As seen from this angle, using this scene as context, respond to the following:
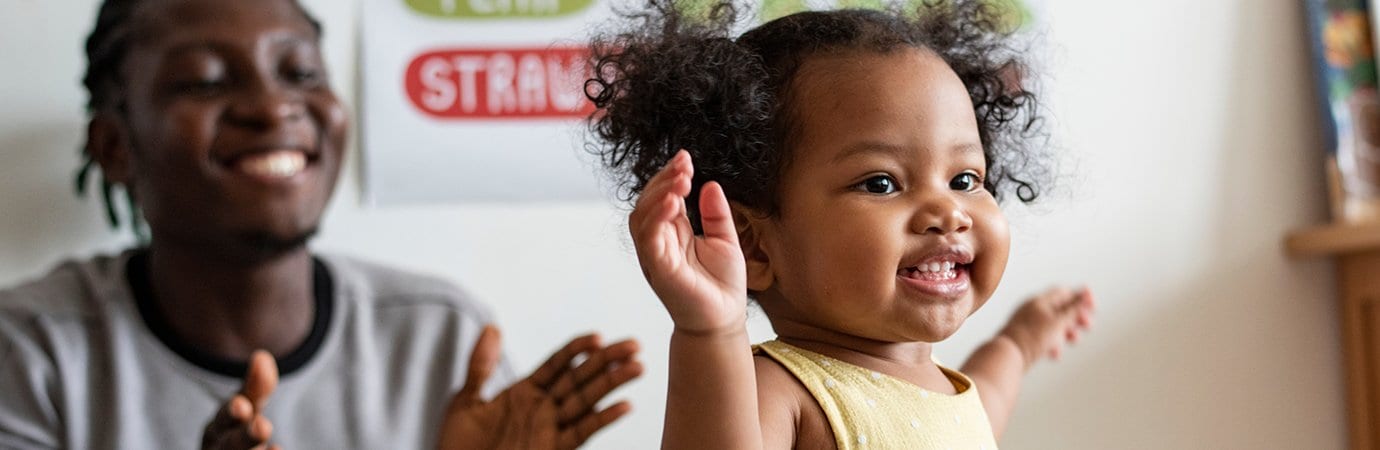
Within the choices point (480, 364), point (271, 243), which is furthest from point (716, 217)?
point (271, 243)

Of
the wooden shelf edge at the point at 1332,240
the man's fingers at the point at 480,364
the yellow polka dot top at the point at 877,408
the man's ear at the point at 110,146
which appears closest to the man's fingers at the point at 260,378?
the man's fingers at the point at 480,364

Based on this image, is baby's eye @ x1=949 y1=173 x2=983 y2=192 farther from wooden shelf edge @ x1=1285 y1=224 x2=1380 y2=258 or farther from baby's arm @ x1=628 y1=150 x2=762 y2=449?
wooden shelf edge @ x1=1285 y1=224 x2=1380 y2=258

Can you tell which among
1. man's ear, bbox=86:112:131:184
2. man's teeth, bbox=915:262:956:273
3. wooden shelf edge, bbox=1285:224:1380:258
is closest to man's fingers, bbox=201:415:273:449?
man's teeth, bbox=915:262:956:273

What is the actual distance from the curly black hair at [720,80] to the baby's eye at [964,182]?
9 centimetres

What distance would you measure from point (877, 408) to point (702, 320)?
0.56ft

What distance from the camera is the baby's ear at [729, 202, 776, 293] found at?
2.66 feet

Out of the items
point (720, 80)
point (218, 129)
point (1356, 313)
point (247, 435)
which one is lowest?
point (1356, 313)

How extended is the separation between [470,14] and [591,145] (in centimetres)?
75

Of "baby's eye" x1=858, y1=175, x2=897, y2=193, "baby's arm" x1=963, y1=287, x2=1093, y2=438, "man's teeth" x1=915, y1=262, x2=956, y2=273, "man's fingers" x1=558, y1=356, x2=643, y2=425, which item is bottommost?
"man's fingers" x1=558, y1=356, x2=643, y2=425

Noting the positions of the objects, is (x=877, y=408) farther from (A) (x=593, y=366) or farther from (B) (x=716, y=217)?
(A) (x=593, y=366)

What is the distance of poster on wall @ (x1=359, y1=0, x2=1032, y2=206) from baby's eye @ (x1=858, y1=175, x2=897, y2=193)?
0.92 m

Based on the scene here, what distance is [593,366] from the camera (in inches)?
43.6

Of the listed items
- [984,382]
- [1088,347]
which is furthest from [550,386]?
[1088,347]

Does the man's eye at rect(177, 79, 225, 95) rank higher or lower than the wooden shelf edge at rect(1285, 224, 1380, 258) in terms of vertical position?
higher
